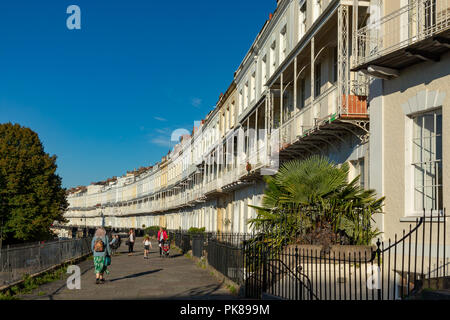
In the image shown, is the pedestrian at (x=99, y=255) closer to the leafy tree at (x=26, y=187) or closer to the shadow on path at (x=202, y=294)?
the shadow on path at (x=202, y=294)

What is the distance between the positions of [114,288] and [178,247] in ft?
72.2

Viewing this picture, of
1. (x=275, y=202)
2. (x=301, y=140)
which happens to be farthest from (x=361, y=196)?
(x=301, y=140)

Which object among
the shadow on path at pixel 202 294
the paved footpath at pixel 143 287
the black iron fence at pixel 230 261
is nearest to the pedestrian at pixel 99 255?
the paved footpath at pixel 143 287

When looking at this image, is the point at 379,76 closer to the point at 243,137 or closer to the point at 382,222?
the point at 382,222

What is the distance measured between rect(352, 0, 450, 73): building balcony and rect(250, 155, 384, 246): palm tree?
2.54 metres

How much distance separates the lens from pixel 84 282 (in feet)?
51.2

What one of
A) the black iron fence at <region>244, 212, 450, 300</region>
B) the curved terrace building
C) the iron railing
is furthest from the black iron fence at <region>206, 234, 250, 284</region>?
the iron railing

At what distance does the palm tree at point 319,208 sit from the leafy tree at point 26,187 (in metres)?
34.0

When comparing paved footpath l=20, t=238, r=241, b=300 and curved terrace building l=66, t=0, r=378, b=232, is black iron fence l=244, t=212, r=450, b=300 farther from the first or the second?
curved terrace building l=66, t=0, r=378, b=232

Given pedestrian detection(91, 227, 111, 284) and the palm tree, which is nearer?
the palm tree

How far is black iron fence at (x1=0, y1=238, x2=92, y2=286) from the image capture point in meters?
13.1

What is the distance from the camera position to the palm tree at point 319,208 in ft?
36.8

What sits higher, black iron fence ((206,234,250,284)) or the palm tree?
the palm tree

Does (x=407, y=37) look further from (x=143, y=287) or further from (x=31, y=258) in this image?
(x=31, y=258)
